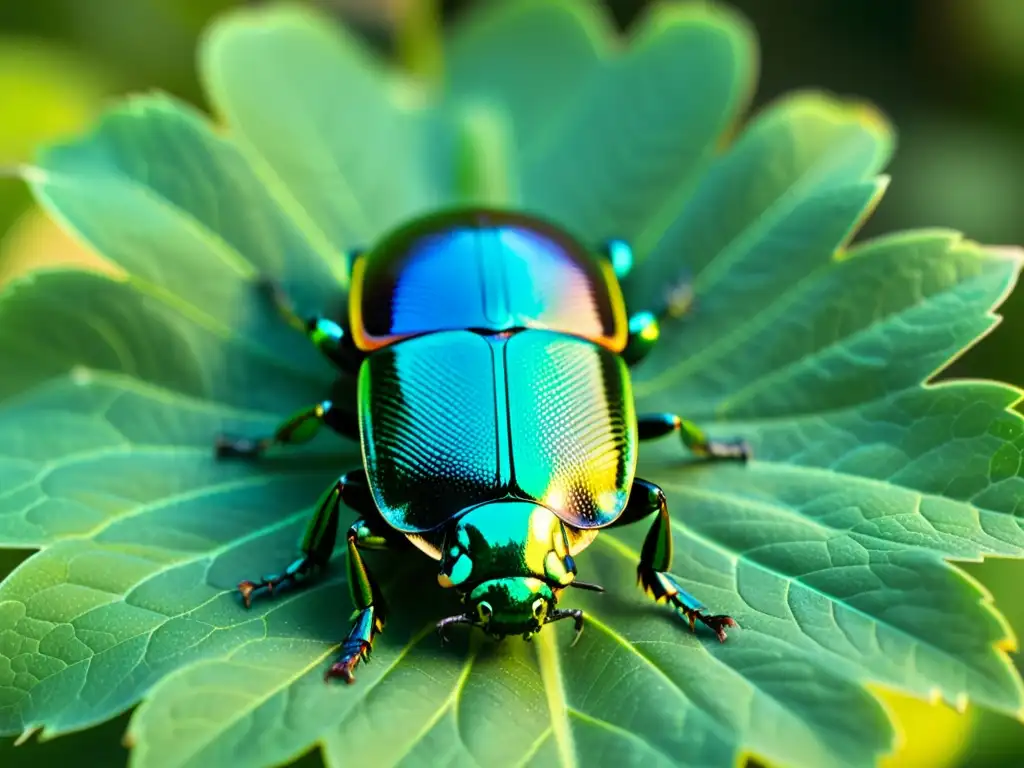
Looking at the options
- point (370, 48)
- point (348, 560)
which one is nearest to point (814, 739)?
point (348, 560)

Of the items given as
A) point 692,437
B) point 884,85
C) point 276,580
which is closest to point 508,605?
point 276,580

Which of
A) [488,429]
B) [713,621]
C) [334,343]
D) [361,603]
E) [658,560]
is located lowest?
[713,621]

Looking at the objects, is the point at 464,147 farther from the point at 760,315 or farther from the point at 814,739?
the point at 814,739

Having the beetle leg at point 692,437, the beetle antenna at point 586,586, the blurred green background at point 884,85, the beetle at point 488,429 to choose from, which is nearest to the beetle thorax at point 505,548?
the beetle at point 488,429

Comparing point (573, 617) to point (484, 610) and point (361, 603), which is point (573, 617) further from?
point (361, 603)

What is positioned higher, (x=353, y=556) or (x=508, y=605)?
(x=353, y=556)

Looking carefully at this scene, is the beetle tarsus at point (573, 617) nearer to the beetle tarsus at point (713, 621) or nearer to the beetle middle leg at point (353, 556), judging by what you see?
the beetle tarsus at point (713, 621)

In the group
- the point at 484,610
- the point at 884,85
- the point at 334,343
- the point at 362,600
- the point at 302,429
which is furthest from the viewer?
the point at 884,85

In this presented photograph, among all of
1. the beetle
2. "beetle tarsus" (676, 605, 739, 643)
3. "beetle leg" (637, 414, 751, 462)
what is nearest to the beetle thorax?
the beetle
